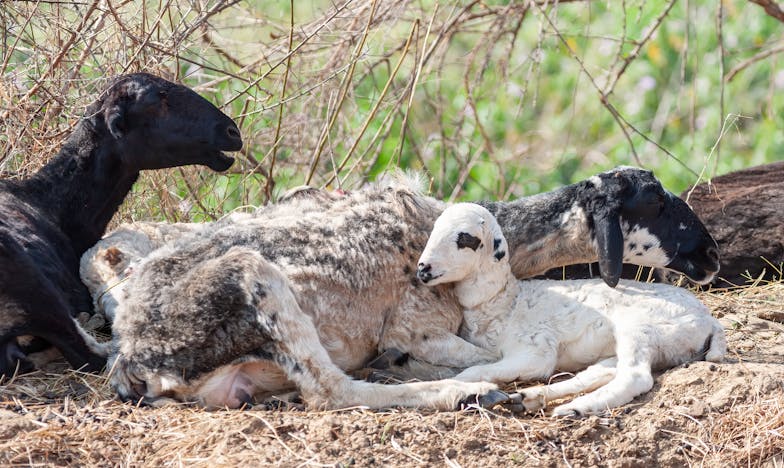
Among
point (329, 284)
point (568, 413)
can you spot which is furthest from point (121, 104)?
point (568, 413)

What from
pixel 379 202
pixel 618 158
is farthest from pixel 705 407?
pixel 618 158

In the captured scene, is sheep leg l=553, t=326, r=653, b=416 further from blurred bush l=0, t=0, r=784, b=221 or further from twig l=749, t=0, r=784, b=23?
twig l=749, t=0, r=784, b=23

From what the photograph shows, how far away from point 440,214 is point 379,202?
1.30ft

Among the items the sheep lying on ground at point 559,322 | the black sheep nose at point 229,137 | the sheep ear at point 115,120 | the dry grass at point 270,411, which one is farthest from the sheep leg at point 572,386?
the sheep ear at point 115,120

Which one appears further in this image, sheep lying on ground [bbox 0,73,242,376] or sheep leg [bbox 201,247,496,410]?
sheep lying on ground [bbox 0,73,242,376]

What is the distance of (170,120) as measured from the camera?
7.02 m

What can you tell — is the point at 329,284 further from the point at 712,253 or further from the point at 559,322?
the point at 712,253

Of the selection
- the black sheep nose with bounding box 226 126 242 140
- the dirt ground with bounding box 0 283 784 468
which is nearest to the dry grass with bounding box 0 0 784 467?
the dirt ground with bounding box 0 283 784 468

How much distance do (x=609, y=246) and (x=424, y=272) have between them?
111 centimetres

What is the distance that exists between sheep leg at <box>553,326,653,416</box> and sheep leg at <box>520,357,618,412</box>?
0.26ft

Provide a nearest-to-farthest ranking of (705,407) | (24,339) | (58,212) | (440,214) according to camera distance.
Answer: (705,407) < (24,339) < (440,214) < (58,212)

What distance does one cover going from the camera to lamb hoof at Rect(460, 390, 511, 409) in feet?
18.0

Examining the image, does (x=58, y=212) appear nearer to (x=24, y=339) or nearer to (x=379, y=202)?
(x=24, y=339)

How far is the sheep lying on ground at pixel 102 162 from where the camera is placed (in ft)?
21.9
